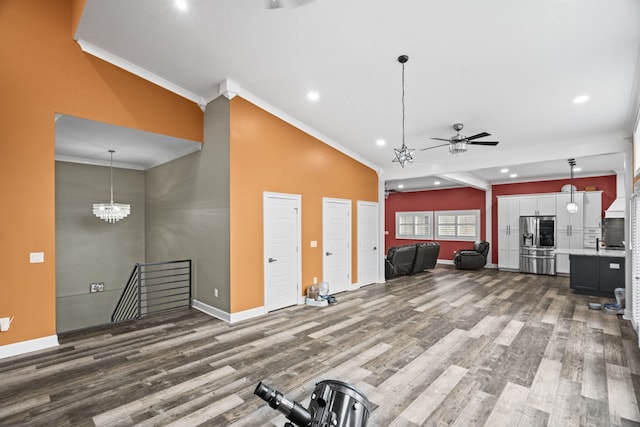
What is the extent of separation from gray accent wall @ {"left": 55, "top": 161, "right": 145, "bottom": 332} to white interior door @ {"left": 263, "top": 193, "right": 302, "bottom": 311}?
3962 mm

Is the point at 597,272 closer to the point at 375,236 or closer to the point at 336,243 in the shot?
the point at 375,236

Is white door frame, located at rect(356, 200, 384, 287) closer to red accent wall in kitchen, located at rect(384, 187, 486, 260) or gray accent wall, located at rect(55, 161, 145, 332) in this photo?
red accent wall in kitchen, located at rect(384, 187, 486, 260)

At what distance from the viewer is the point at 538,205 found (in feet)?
29.1

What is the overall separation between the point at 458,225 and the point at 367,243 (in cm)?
526

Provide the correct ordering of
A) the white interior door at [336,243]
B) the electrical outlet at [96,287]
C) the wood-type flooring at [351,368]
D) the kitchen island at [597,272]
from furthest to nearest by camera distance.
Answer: the electrical outlet at [96,287] < the white interior door at [336,243] < the kitchen island at [597,272] < the wood-type flooring at [351,368]


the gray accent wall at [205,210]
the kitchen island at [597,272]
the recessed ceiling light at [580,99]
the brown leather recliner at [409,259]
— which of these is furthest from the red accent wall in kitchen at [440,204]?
the gray accent wall at [205,210]

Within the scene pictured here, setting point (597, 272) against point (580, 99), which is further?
point (597, 272)

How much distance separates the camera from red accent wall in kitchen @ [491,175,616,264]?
8141 millimetres

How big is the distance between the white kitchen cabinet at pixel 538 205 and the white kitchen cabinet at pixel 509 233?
16 centimetres

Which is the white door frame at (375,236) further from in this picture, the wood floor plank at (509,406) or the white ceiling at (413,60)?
the wood floor plank at (509,406)

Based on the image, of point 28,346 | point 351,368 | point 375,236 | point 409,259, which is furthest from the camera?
point 409,259

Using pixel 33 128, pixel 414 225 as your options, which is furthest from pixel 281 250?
pixel 414 225

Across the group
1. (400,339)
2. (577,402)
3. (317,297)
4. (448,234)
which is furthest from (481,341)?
(448,234)

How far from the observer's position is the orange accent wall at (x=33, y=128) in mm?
3426
